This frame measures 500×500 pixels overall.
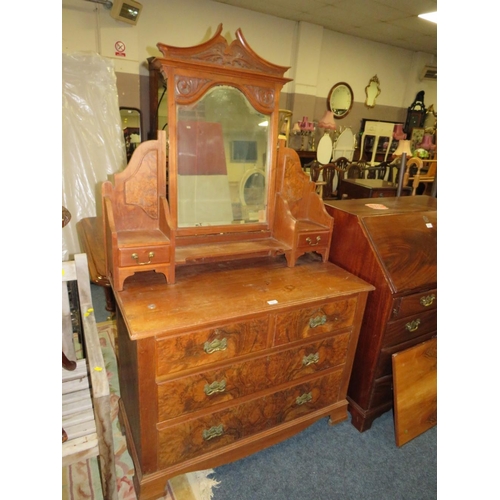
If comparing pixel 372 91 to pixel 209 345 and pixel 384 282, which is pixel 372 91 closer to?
pixel 384 282

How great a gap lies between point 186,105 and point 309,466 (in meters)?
1.83

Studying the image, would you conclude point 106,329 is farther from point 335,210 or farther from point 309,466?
point 335,210

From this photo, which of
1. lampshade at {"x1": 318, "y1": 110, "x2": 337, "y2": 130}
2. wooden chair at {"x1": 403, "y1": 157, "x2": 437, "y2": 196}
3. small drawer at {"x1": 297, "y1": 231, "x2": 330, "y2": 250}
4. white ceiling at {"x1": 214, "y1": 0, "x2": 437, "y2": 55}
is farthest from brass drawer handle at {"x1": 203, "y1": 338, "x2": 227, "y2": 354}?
lampshade at {"x1": 318, "y1": 110, "x2": 337, "y2": 130}

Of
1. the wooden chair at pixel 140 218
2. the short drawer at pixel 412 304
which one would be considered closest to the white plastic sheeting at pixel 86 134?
the wooden chair at pixel 140 218

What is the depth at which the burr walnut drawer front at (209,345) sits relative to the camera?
4.10 ft

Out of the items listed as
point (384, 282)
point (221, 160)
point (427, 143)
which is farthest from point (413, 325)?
point (427, 143)

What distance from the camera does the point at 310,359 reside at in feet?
5.35

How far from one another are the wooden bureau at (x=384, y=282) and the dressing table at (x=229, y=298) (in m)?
0.10

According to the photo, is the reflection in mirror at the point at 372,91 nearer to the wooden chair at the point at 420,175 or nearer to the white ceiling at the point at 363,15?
the white ceiling at the point at 363,15

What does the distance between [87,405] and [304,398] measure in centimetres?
101

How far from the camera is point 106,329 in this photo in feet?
8.73

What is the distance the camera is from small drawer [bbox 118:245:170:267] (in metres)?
1.33

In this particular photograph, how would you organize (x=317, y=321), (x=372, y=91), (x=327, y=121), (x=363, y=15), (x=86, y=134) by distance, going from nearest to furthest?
(x=317, y=321) < (x=86, y=134) < (x=363, y=15) < (x=327, y=121) < (x=372, y=91)

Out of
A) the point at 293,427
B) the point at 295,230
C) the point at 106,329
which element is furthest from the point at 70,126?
the point at 293,427
